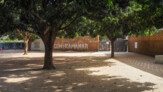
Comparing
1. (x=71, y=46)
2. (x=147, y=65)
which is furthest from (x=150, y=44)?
(x=71, y=46)

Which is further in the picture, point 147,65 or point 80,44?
point 80,44

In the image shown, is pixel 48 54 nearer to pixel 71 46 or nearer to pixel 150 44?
pixel 150 44

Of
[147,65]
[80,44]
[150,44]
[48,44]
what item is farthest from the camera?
[80,44]

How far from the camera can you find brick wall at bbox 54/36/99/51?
1037 inches

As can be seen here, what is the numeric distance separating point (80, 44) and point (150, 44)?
12422 mm

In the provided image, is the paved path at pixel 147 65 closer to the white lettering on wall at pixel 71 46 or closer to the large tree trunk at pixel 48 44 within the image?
the large tree trunk at pixel 48 44

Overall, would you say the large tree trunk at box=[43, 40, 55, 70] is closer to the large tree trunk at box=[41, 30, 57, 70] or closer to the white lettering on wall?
the large tree trunk at box=[41, 30, 57, 70]

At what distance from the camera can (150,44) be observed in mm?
17172

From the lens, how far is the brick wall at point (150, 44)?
50.1 feet

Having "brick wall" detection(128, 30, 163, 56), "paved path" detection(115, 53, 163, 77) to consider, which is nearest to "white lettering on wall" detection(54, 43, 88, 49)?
"brick wall" detection(128, 30, 163, 56)

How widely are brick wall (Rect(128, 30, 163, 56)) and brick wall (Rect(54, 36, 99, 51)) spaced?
6.46 m

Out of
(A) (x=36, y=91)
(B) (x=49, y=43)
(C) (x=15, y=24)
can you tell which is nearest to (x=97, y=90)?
(A) (x=36, y=91)

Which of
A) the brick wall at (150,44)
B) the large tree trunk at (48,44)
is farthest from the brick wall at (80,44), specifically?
the large tree trunk at (48,44)

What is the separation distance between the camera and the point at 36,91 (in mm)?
5078
